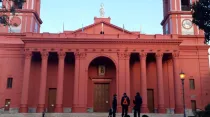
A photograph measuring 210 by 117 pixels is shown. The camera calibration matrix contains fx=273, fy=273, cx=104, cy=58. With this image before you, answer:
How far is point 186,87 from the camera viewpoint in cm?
→ 3172

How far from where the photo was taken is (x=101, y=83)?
107 ft

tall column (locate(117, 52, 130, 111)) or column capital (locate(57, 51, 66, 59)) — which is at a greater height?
column capital (locate(57, 51, 66, 59))

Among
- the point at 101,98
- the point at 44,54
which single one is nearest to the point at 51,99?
the point at 44,54

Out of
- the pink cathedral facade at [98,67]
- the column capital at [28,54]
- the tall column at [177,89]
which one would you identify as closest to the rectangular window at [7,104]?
the pink cathedral facade at [98,67]

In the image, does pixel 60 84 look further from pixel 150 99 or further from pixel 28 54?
pixel 150 99

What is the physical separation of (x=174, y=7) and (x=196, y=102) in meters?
12.0

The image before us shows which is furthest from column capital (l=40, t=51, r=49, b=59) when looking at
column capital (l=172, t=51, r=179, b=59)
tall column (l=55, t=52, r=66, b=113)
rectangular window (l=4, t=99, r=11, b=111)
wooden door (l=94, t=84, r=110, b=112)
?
column capital (l=172, t=51, r=179, b=59)

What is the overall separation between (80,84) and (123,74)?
4.82 meters

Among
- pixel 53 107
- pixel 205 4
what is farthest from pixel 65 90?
pixel 205 4

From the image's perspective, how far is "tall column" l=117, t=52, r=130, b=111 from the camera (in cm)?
2931

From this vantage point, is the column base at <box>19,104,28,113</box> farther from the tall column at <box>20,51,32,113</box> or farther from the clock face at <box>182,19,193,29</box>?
the clock face at <box>182,19,193,29</box>

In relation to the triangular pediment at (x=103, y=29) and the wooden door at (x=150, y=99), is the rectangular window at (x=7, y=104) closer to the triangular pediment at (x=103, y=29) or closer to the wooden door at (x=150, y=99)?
the triangular pediment at (x=103, y=29)

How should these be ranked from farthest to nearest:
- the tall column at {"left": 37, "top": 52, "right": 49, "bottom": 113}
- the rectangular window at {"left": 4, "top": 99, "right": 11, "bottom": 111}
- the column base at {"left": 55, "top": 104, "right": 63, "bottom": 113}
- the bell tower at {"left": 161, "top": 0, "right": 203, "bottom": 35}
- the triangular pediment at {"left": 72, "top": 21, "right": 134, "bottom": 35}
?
1. the bell tower at {"left": 161, "top": 0, "right": 203, "bottom": 35}
2. the triangular pediment at {"left": 72, "top": 21, "right": 134, "bottom": 35}
3. the rectangular window at {"left": 4, "top": 99, "right": 11, "bottom": 111}
4. the tall column at {"left": 37, "top": 52, "right": 49, "bottom": 113}
5. the column base at {"left": 55, "top": 104, "right": 63, "bottom": 113}

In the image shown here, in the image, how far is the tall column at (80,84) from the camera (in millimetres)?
28750
